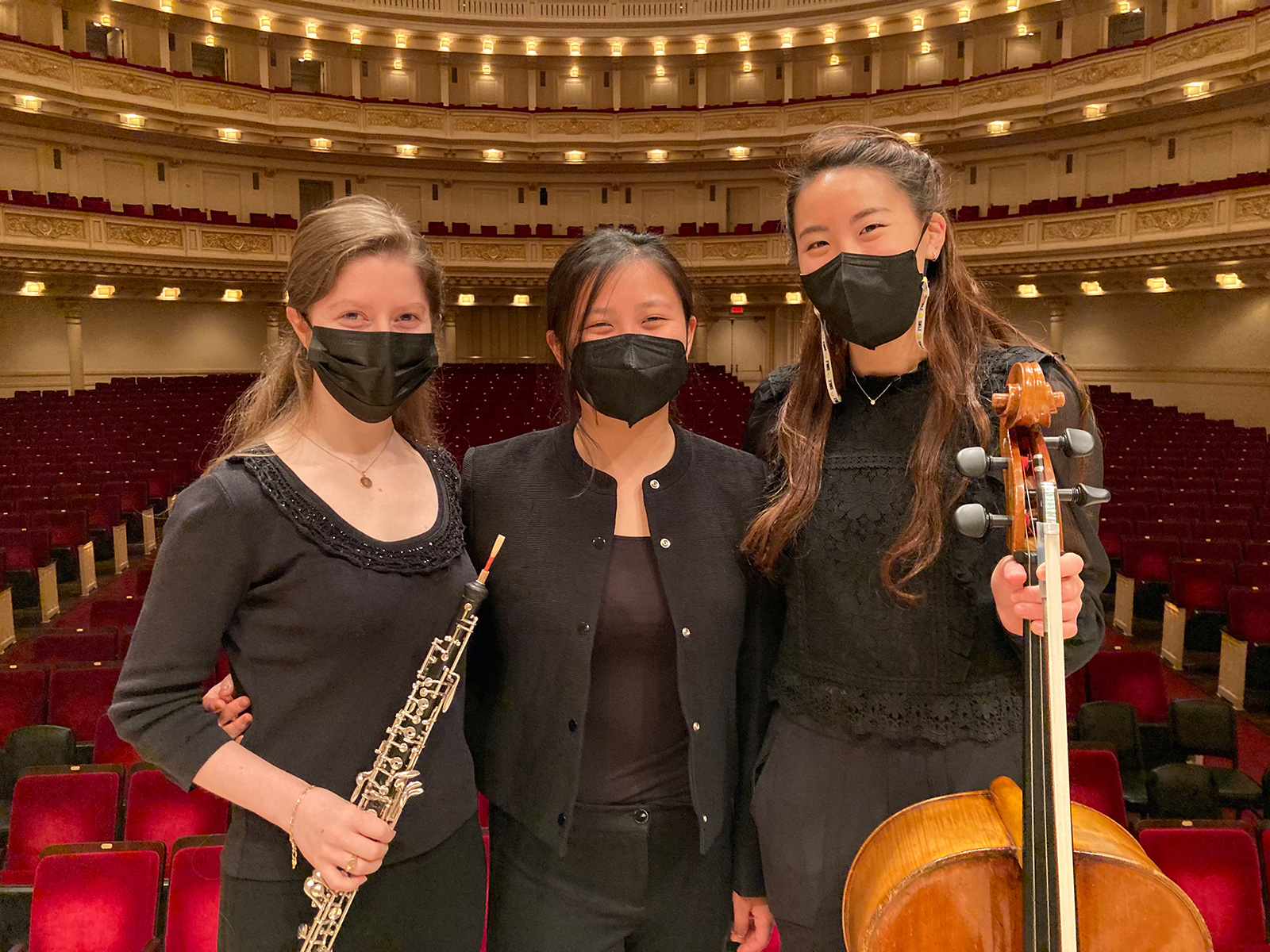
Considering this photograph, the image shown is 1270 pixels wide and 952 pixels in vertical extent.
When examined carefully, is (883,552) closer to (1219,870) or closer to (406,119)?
(1219,870)

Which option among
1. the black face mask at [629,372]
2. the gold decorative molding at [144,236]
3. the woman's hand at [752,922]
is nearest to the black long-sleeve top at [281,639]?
the black face mask at [629,372]

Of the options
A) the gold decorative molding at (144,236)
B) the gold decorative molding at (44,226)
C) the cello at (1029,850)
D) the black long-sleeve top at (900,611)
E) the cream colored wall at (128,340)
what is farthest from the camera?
the cream colored wall at (128,340)

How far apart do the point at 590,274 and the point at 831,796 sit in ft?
2.89

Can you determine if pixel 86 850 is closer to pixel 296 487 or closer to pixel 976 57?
pixel 296 487

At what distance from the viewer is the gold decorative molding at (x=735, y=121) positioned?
60.8ft

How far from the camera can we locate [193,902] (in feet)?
8.62

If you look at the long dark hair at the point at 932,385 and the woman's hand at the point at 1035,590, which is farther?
the long dark hair at the point at 932,385

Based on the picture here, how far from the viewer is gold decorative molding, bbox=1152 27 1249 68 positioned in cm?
1309

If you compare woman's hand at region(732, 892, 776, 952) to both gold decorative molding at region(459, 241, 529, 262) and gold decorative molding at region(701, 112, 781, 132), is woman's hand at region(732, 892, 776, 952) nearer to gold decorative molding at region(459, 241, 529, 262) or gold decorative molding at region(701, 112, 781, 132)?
gold decorative molding at region(459, 241, 529, 262)

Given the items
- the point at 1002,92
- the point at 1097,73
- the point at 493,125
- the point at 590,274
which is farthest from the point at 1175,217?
the point at 590,274

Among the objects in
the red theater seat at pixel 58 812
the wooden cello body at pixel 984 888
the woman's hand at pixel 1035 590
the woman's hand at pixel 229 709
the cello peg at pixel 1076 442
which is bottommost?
the red theater seat at pixel 58 812

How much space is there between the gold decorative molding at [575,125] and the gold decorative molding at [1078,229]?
843 cm

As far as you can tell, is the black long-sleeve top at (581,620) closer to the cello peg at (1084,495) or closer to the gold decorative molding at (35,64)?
the cello peg at (1084,495)

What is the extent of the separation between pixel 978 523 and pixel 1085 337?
17631 millimetres
